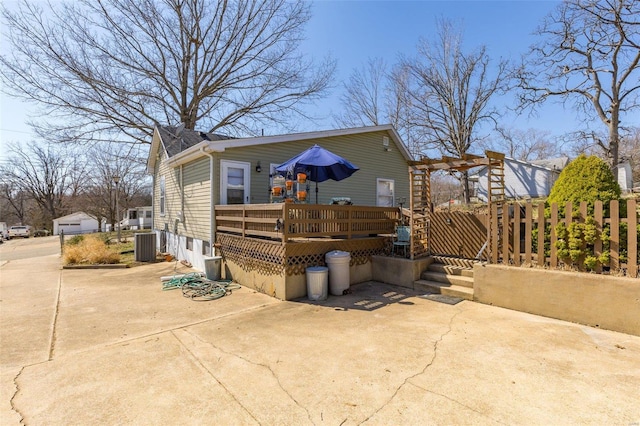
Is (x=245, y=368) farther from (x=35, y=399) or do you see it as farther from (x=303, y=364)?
(x=35, y=399)

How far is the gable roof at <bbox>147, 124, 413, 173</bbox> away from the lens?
8.17 meters

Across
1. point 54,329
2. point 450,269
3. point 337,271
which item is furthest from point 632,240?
point 54,329

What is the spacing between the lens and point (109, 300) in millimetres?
6098

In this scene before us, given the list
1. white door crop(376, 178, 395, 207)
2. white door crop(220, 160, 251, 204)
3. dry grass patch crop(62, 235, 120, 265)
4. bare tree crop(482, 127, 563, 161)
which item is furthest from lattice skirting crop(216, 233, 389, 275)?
bare tree crop(482, 127, 563, 161)

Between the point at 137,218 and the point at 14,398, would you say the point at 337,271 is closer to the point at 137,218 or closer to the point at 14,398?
the point at 14,398

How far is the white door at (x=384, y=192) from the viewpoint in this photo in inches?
465

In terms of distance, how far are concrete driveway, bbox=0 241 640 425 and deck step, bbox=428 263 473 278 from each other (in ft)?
2.70

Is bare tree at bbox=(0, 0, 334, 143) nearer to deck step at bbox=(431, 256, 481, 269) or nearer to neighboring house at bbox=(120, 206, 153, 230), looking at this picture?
deck step at bbox=(431, 256, 481, 269)

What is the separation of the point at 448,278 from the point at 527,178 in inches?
963

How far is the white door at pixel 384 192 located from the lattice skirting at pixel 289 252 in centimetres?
450

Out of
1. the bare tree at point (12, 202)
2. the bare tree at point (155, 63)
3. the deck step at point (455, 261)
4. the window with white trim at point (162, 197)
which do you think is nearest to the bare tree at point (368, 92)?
the bare tree at point (155, 63)

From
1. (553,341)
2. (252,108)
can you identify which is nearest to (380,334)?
(553,341)

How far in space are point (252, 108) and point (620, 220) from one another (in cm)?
1750

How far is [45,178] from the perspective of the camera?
1631 inches
